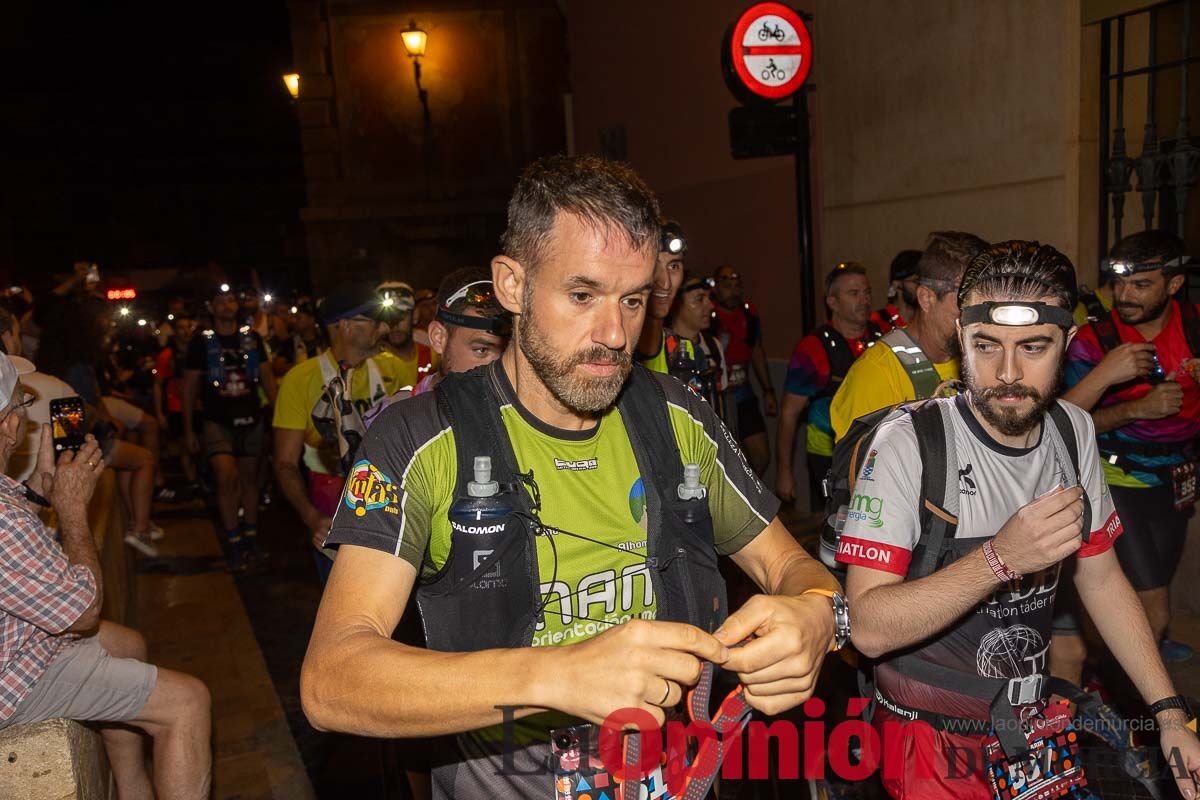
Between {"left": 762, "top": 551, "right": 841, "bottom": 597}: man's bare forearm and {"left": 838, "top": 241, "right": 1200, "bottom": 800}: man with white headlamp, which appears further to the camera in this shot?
{"left": 838, "top": 241, "right": 1200, "bottom": 800}: man with white headlamp

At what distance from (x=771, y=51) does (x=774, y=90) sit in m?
0.39

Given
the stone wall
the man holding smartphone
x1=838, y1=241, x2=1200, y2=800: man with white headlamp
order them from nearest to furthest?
x1=838, y1=241, x2=1200, y2=800: man with white headlamp < the man holding smartphone < the stone wall

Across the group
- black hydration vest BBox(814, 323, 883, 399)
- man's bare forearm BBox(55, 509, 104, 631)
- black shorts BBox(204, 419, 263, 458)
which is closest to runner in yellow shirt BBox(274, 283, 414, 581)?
man's bare forearm BBox(55, 509, 104, 631)

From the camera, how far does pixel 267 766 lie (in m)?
5.02

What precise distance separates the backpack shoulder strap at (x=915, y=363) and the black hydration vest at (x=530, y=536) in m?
2.31

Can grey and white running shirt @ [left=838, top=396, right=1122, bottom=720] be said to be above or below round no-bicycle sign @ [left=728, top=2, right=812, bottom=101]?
below

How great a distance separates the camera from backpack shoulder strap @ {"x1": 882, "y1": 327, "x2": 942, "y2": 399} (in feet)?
14.2

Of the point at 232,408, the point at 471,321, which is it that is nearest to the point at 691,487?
the point at 471,321

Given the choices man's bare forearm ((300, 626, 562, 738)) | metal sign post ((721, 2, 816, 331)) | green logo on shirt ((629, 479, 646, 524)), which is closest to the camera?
man's bare forearm ((300, 626, 562, 738))

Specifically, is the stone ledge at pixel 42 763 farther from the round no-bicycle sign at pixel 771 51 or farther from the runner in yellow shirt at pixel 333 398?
the round no-bicycle sign at pixel 771 51

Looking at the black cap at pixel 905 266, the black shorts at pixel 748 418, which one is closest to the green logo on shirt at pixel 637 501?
the black cap at pixel 905 266

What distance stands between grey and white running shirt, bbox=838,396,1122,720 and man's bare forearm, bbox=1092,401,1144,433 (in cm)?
220

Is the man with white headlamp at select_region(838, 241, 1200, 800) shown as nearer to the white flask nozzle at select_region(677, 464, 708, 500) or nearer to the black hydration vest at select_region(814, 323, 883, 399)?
the white flask nozzle at select_region(677, 464, 708, 500)

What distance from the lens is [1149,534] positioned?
4.91 m
